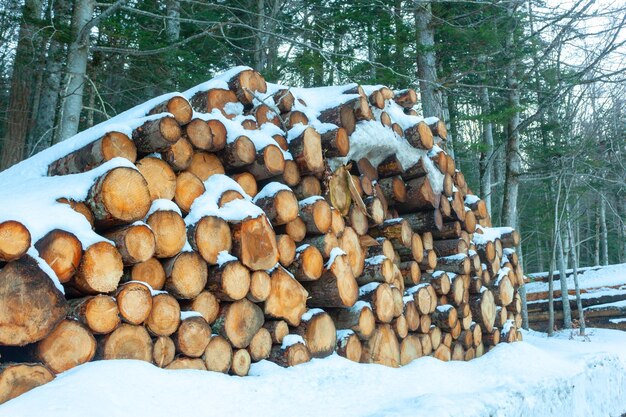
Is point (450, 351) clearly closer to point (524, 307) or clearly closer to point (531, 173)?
point (524, 307)

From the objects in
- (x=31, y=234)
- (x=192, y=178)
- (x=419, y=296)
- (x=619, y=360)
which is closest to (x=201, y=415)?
(x=31, y=234)

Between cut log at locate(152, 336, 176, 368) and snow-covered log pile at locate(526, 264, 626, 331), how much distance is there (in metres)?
8.83

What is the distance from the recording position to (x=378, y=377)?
366 centimetres

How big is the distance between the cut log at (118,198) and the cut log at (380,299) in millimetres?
2035

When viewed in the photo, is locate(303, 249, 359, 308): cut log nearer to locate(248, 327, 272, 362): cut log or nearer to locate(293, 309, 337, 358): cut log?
locate(293, 309, 337, 358): cut log

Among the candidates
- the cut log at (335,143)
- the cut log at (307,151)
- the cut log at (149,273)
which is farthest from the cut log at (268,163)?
the cut log at (149,273)

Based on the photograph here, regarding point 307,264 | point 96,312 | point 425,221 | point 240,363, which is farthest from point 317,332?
point 425,221

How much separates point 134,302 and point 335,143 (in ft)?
6.96

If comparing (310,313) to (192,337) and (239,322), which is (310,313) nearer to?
(239,322)

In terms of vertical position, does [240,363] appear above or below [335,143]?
below

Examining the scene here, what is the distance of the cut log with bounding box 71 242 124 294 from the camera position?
2.62 m

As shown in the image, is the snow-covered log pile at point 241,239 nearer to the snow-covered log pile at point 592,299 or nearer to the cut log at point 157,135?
the cut log at point 157,135

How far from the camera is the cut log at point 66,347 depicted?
8.04ft

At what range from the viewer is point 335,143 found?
431cm
